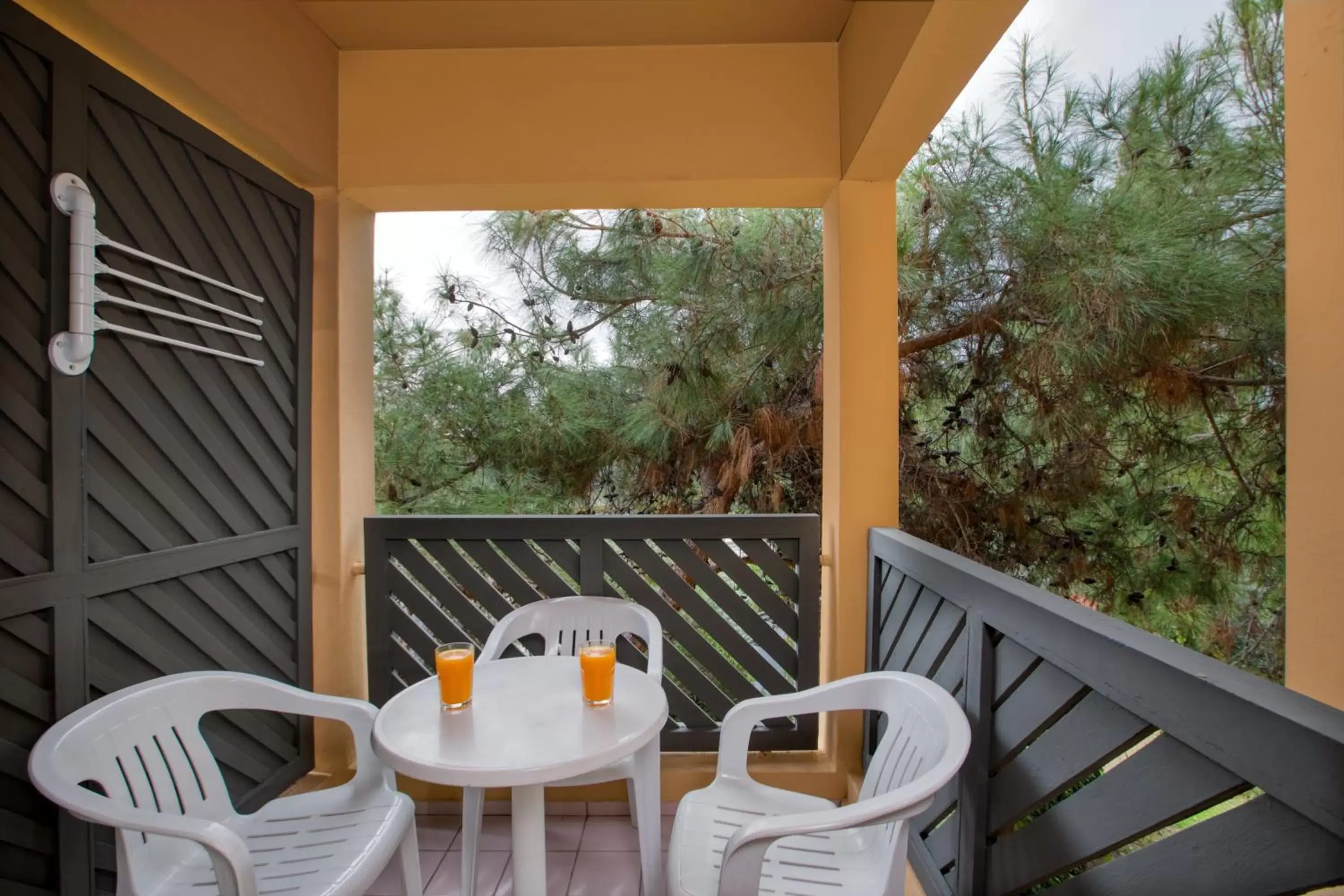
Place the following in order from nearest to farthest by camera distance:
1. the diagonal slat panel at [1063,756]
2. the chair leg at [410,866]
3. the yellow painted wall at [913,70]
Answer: the diagonal slat panel at [1063,756], the yellow painted wall at [913,70], the chair leg at [410,866]

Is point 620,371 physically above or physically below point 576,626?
above

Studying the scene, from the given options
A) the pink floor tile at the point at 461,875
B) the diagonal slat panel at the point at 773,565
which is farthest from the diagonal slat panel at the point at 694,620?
the pink floor tile at the point at 461,875

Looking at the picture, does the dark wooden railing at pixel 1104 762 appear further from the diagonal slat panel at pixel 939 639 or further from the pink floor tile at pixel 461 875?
the pink floor tile at pixel 461 875

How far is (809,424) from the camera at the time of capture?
116 inches

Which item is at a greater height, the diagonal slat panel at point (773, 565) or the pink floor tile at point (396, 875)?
the diagonal slat panel at point (773, 565)

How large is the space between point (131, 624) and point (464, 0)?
208 centimetres

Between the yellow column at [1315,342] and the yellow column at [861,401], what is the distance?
1067 millimetres

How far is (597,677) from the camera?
1.39m

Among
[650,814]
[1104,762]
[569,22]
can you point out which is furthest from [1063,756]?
[569,22]

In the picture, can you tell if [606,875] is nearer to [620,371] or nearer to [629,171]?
[620,371]

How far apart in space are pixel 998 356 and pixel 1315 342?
1.56m

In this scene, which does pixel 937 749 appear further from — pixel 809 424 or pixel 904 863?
pixel 809 424

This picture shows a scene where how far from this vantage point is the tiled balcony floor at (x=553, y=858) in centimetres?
182

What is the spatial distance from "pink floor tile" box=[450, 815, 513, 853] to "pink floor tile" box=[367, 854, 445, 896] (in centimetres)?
7
